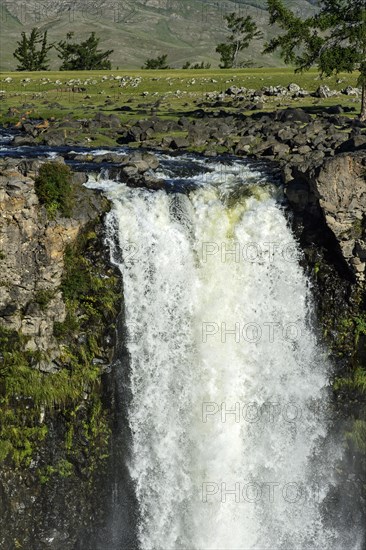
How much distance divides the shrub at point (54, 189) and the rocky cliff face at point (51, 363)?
0.35 m

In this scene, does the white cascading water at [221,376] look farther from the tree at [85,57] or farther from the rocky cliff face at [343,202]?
the tree at [85,57]

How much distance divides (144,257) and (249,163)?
45.0 feet

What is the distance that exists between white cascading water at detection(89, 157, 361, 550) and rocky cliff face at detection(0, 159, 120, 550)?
1.61m

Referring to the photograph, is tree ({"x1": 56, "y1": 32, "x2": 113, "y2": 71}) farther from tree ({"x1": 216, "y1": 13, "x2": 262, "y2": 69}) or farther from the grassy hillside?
the grassy hillside

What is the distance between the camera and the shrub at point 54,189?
31.2m

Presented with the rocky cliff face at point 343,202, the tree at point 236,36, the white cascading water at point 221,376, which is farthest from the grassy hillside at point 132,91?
the tree at point 236,36

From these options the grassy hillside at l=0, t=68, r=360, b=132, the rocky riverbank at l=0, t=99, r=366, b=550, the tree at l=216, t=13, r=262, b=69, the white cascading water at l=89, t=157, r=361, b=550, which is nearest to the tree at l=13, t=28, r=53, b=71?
the grassy hillside at l=0, t=68, r=360, b=132

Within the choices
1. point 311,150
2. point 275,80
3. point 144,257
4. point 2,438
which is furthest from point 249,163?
point 275,80

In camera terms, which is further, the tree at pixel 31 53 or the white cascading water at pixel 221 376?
the tree at pixel 31 53

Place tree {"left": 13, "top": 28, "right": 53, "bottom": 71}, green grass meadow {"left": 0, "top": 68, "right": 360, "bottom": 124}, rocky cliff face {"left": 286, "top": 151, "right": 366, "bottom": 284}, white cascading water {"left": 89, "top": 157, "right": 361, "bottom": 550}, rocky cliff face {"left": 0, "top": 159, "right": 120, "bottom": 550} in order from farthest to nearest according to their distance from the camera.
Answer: tree {"left": 13, "top": 28, "right": 53, "bottom": 71}
green grass meadow {"left": 0, "top": 68, "right": 360, "bottom": 124}
rocky cliff face {"left": 286, "top": 151, "right": 366, "bottom": 284}
white cascading water {"left": 89, "top": 157, "right": 361, "bottom": 550}
rocky cliff face {"left": 0, "top": 159, "right": 120, "bottom": 550}

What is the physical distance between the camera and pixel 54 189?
31.4 meters

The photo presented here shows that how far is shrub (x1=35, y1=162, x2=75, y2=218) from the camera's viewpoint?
31.2 metres

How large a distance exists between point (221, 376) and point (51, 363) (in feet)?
28.5

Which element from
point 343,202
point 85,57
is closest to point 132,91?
point 343,202
